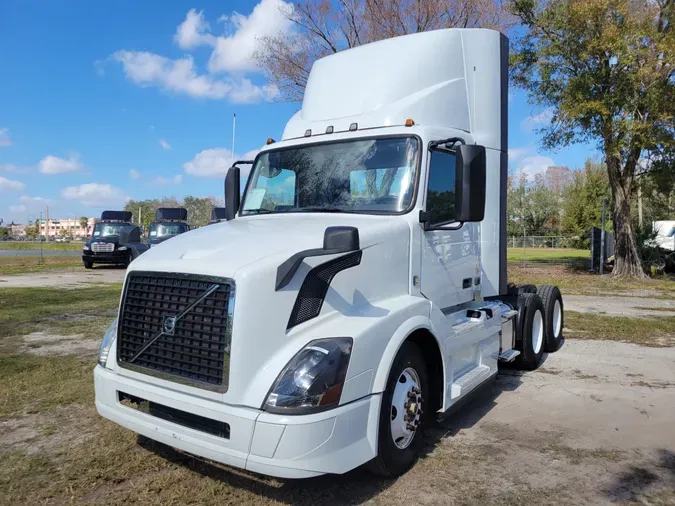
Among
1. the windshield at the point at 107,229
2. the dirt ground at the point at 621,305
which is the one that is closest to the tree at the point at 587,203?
the dirt ground at the point at 621,305

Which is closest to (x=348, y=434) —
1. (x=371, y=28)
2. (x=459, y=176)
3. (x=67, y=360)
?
(x=459, y=176)

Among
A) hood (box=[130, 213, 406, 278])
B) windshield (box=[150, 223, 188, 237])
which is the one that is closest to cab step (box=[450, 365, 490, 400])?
hood (box=[130, 213, 406, 278])

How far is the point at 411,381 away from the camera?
3699 millimetres

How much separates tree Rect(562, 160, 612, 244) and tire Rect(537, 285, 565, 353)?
4397 centimetres

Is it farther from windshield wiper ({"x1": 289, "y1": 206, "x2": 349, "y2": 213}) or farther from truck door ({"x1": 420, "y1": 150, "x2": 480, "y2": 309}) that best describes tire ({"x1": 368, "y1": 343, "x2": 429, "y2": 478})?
windshield wiper ({"x1": 289, "y1": 206, "x2": 349, "y2": 213})

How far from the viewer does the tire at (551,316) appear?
7320mm

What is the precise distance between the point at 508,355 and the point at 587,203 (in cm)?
5144

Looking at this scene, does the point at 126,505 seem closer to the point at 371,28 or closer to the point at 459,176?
the point at 459,176

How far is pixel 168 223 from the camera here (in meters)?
24.9

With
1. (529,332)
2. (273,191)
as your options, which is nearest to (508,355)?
(529,332)

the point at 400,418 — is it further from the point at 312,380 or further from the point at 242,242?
the point at 242,242

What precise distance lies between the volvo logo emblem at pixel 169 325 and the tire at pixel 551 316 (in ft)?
18.4

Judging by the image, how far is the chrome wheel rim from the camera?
3518mm

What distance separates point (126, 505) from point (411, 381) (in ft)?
6.68
